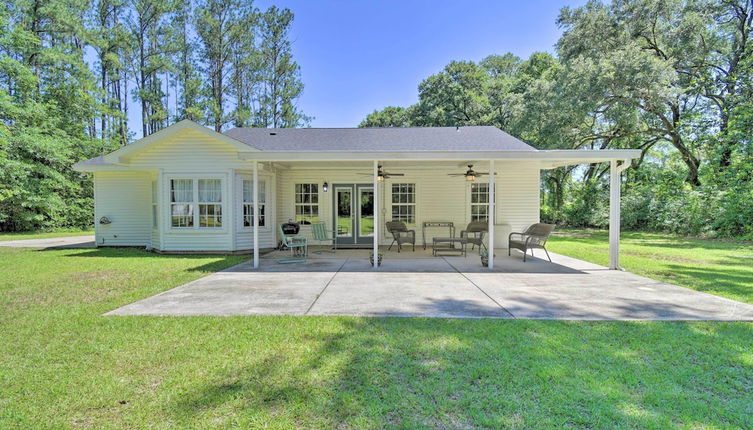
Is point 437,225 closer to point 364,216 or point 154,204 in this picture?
point 364,216

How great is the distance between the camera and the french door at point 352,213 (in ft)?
38.7

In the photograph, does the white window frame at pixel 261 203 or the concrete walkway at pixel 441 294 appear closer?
the concrete walkway at pixel 441 294

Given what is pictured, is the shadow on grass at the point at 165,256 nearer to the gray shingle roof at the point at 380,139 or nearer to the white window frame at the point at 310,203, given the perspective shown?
the white window frame at the point at 310,203

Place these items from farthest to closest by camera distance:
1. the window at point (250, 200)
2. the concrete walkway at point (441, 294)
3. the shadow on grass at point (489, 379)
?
1. the window at point (250, 200)
2. the concrete walkway at point (441, 294)
3. the shadow on grass at point (489, 379)

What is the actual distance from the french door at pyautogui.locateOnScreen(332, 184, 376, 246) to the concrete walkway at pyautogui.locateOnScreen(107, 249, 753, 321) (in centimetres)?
369

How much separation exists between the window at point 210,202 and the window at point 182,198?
1.02 feet

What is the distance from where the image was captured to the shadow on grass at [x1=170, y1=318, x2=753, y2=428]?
2.34 meters

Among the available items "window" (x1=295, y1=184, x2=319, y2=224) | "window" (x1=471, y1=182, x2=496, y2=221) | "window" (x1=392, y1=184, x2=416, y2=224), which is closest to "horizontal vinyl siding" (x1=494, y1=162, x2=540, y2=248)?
"window" (x1=471, y1=182, x2=496, y2=221)

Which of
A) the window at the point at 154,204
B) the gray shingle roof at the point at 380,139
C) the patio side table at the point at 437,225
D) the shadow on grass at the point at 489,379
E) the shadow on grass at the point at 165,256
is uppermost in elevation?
the gray shingle roof at the point at 380,139

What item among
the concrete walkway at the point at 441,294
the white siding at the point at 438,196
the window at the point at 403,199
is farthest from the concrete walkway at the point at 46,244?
the window at the point at 403,199

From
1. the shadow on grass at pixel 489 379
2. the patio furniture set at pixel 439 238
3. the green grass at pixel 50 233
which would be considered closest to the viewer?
the shadow on grass at pixel 489 379

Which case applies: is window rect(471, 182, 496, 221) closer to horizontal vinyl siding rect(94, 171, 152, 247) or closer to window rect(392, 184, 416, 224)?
window rect(392, 184, 416, 224)

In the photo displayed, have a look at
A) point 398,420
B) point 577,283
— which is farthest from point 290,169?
point 398,420

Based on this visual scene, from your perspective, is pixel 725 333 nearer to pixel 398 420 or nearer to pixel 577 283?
pixel 577 283
